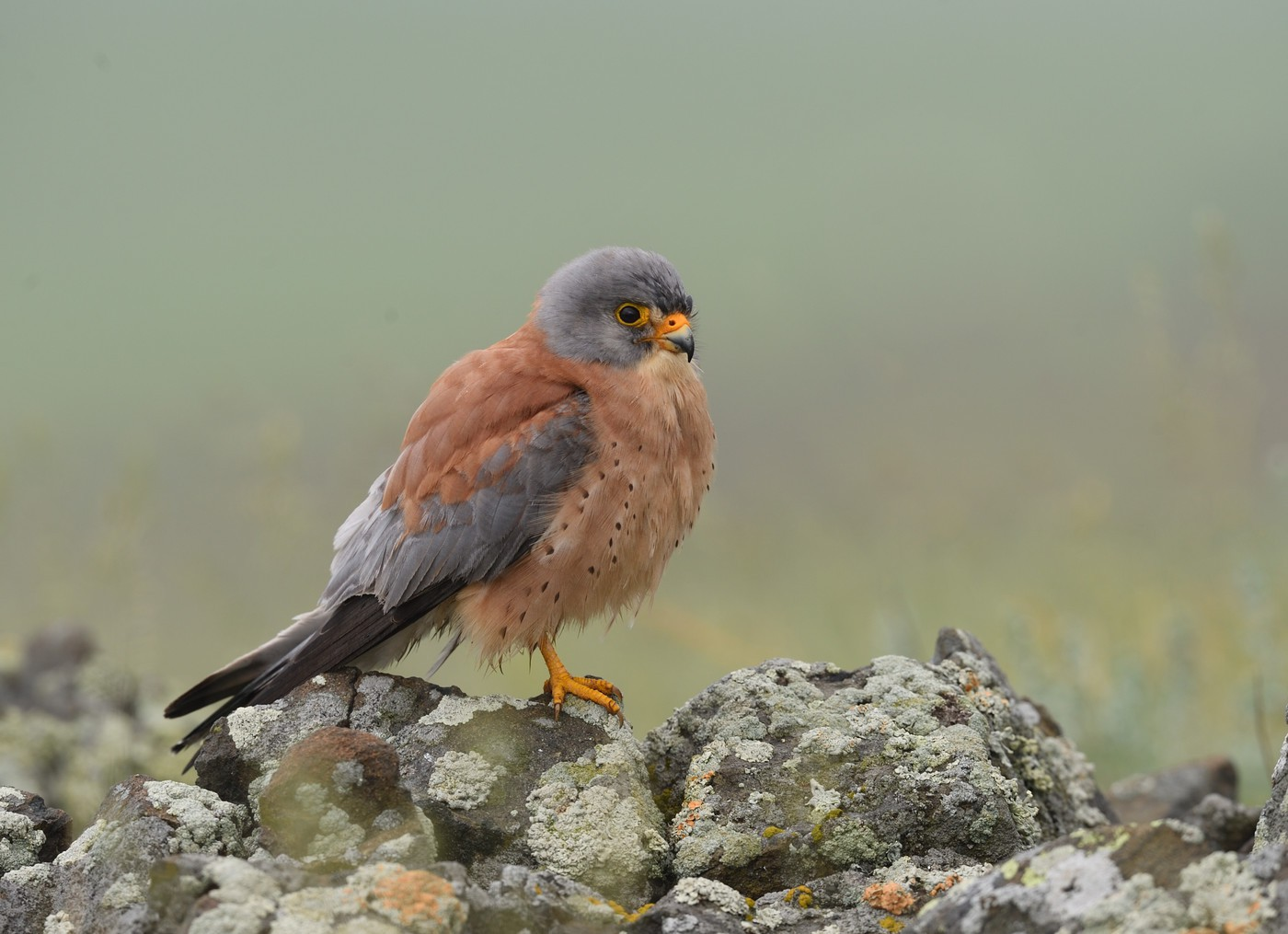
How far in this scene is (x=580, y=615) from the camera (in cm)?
461

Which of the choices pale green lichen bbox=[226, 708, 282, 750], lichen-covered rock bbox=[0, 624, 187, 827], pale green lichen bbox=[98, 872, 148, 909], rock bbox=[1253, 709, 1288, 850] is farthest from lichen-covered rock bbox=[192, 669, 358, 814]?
rock bbox=[1253, 709, 1288, 850]

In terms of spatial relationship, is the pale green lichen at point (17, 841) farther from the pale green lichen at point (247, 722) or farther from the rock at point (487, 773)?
the pale green lichen at point (247, 722)

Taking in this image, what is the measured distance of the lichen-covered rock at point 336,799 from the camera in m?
3.30

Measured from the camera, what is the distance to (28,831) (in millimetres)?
3531

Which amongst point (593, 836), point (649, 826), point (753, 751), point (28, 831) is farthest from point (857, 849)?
point (28, 831)

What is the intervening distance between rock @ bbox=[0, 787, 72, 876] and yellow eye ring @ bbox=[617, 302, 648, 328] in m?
2.52

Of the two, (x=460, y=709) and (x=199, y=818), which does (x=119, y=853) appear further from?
(x=460, y=709)

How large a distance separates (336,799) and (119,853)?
52 cm

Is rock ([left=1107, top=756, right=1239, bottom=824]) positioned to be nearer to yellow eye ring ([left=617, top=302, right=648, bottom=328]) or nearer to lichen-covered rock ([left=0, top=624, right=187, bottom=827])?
yellow eye ring ([left=617, top=302, right=648, bottom=328])

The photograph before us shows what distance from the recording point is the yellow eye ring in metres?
4.93

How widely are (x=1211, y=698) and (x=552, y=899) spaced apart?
16.3 feet

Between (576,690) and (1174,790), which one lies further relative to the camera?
(1174,790)

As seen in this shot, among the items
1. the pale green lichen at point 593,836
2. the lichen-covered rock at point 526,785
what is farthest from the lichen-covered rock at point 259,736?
the pale green lichen at point 593,836

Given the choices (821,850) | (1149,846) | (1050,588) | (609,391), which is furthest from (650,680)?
(1149,846)
